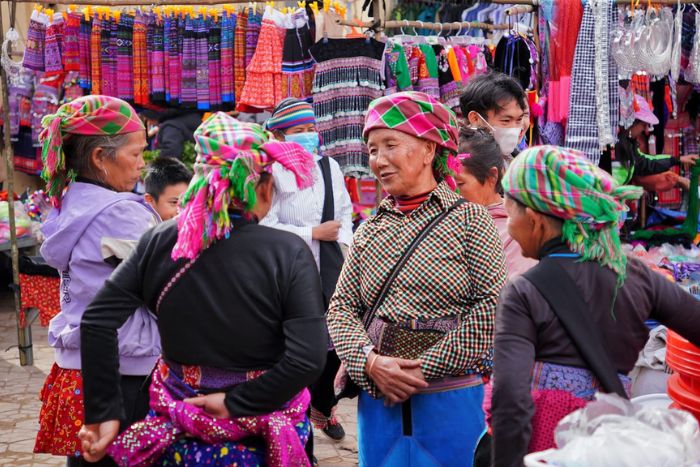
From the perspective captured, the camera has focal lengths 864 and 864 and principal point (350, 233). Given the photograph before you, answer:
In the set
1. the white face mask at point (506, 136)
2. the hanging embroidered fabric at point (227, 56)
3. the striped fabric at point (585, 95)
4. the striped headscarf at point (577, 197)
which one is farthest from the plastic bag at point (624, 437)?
the hanging embroidered fabric at point (227, 56)

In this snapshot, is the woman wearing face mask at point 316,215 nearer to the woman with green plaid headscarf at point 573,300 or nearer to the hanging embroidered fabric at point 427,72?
the hanging embroidered fabric at point 427,72

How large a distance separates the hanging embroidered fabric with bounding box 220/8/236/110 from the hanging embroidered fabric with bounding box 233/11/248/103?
42mm

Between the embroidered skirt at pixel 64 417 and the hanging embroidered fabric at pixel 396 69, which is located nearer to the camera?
the embroidered skirt at pixel 64 417

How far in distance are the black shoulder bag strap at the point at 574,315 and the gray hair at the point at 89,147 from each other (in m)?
1.70

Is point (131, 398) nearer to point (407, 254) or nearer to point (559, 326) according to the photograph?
point (407, 254)

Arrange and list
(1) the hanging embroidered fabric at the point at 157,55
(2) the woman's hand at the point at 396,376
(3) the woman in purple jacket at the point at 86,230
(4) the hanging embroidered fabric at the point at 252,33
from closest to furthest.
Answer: (2) the woman's hand at the point at 396,376 → (3) the woman in purple jacket at the point at 86,230 → (4) the hanging embroidered fabric at the point at 252,33 → (1) the hanging embroidered fabric at the point at 157,55

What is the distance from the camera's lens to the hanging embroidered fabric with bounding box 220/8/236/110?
24.6 feet

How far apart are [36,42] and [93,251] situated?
18.4 feet

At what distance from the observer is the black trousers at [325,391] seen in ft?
16.8

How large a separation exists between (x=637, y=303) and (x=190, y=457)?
4.38 ft

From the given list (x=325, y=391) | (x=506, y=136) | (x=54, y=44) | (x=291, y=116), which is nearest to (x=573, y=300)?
(x=506, y=136)

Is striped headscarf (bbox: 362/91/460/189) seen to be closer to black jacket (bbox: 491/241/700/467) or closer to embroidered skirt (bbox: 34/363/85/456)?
black jacket (bbox: 491/241/700/467)

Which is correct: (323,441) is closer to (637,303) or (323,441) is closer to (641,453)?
(637,303)

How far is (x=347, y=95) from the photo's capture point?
6.48 metres
